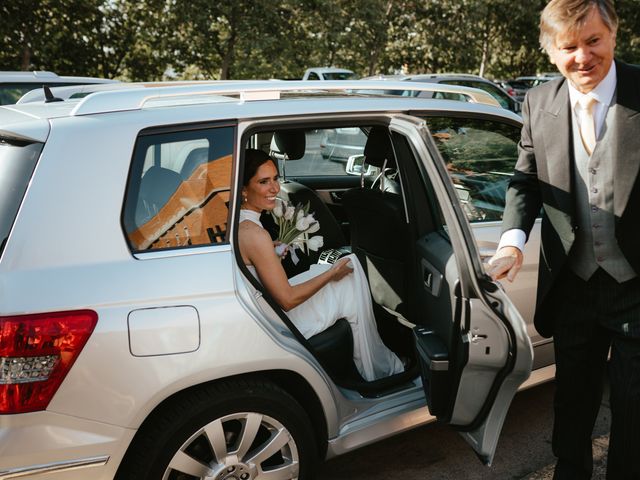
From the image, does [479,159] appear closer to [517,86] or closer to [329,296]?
[329,296]

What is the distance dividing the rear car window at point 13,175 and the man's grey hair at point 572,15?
163 cm

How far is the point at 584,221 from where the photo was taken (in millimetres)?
2156

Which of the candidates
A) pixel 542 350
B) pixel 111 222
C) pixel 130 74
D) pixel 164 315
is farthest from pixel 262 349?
pixel 130 74

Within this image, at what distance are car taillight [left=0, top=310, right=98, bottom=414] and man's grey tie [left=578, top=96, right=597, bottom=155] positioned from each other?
5.55 ft

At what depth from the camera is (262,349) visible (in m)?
2.14

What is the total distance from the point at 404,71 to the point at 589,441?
2997cm

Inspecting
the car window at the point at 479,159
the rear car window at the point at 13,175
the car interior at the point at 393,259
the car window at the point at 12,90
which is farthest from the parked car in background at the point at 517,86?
the rear car window at the point at 13,175

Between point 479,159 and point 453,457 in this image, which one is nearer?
point 453,457

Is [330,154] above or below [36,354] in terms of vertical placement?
above

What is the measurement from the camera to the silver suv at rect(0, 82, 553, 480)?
72.5 inches

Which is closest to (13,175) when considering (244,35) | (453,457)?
(453,457)

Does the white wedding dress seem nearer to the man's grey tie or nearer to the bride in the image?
the bride

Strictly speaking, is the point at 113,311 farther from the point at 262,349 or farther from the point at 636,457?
the point at 636,457

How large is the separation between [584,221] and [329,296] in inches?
46.3
